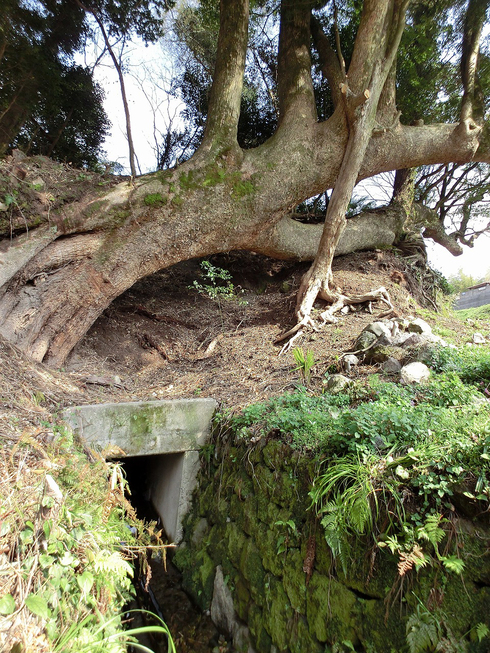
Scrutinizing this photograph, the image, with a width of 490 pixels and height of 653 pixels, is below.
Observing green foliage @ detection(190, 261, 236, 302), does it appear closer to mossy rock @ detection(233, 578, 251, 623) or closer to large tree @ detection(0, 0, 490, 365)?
large tree @ detection(0, 0, 490, 365)

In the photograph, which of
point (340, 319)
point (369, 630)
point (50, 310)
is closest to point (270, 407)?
point (369, 630)

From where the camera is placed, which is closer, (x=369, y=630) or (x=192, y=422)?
(x=369, y=630)

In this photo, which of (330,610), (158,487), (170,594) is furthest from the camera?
(158,487)

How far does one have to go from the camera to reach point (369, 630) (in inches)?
68.9

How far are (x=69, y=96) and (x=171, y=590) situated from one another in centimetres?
931

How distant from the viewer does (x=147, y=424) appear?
3637 mm

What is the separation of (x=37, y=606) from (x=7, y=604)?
0.13 m

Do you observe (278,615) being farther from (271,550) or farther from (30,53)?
(30,53)

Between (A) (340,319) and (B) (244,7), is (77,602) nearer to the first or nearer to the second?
(A) (340,319)

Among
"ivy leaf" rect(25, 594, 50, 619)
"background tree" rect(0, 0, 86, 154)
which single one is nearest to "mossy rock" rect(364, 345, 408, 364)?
"ivy leaf" rect(25, 594, 50, 619)

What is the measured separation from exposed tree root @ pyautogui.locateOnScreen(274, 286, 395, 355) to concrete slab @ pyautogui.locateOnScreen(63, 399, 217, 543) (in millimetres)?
1397

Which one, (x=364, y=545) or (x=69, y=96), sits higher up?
(x=69, y=96)

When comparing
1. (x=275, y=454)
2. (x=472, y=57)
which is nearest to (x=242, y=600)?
(x=275, y=454)

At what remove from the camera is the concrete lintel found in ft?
11.3
